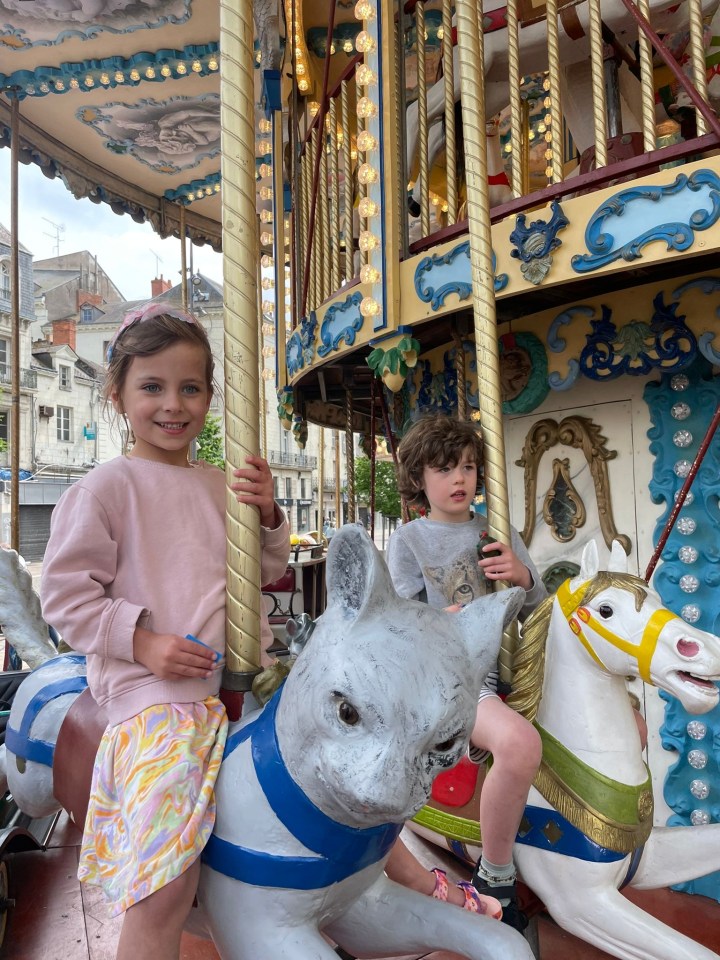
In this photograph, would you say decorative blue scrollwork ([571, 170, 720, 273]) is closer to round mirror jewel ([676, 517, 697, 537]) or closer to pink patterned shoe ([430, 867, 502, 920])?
round mirror jewel ([676, 517, 697, 537])

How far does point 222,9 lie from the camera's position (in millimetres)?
1209

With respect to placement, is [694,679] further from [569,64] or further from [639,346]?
[569,64]

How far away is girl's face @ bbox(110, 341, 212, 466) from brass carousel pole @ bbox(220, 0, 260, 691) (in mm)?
67

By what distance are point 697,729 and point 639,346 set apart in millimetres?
1478

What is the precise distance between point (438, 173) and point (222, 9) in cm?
365

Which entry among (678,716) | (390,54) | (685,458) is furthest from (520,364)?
(678,716)

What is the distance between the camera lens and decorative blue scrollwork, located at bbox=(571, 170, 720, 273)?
1.94m

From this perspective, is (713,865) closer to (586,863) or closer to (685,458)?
(586,863)

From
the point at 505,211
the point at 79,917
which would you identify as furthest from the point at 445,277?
the point at 79,917

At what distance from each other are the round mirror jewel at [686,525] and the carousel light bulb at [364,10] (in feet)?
7.35

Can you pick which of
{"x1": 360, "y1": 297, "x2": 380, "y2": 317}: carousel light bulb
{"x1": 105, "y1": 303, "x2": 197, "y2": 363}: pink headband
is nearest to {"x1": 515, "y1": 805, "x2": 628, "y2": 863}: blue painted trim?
{"x1": 105, "y1": 303, "x2": 197, "y2": 363}: pink headband

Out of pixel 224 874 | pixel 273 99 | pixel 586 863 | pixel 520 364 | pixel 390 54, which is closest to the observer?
pixel 224 874

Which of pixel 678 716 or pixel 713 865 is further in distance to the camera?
pixel 678 716

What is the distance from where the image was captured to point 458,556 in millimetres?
1978
